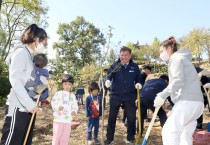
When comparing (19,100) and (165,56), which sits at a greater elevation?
(165,56)

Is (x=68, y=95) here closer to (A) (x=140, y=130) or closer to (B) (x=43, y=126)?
(A) (x=140, y=130)

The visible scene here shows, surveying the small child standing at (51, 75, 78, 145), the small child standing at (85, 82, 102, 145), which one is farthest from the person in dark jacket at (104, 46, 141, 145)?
the small child standing at (51, 75, 78, 145)

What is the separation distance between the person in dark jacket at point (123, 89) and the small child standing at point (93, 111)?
10.4 inches

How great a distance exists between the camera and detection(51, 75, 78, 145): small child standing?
5.03 metres

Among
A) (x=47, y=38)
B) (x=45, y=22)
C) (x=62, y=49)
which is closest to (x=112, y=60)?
(x=47, y=38)

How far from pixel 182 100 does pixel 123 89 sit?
2337 mm

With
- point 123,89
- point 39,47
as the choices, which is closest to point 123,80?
point 123,89

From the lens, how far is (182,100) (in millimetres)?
3910

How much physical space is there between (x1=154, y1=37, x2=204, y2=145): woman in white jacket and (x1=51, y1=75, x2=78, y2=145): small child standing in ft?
6.02

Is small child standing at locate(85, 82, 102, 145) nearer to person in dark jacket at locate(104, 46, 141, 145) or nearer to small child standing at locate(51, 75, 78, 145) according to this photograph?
person in dark jacket at locate(104, 46, 141, 145)

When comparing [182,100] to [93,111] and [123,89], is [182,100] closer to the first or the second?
[123,89]

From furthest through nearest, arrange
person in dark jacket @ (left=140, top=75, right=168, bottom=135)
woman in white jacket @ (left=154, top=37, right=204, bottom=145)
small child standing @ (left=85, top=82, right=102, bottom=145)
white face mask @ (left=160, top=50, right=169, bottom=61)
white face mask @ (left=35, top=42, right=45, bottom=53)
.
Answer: small child standing @ (left=85, top=82, right=102, bottom=145) < person in dark jacket @ (left=140, top=75, right=168, bottom=135) < white face mask @ (left=160, top=50, right=169, bottom=61) < woman in white jacket @ (left=154, top=37, right=204, bottom=145) < white face mask @ (left=35, top=42, right=45, bottom=53)

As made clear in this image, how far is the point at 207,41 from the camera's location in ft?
124

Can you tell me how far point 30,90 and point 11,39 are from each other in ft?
95.5
